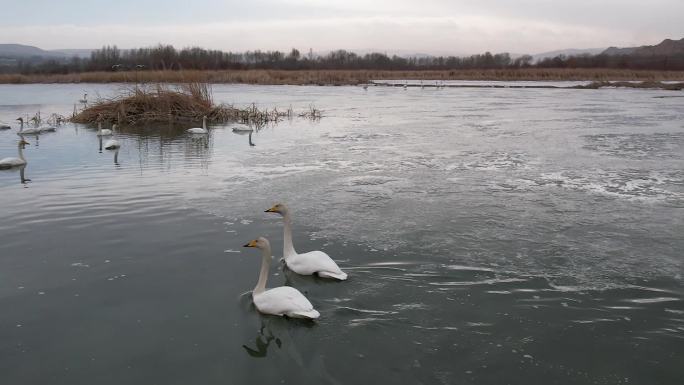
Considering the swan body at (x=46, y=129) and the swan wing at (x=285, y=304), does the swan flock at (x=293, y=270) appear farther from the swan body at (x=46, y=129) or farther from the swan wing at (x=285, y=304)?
the swan body at (x=46, y=129)

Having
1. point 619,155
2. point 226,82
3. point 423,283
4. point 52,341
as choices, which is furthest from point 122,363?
point 226,82

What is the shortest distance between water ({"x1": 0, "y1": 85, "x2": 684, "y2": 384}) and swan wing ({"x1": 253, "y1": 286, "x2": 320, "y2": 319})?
0.13 meters

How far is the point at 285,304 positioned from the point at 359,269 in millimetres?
1325

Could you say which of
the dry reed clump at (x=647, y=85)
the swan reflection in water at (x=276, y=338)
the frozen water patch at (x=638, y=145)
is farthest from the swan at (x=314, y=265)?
the dry reed clump at (x=647, y=85)

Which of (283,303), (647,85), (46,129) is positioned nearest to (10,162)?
(46,129)

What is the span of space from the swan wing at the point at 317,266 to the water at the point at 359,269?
12cm

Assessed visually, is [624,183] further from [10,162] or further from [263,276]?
[10,162]

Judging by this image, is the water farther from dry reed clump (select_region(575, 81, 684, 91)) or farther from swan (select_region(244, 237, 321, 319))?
dry reed clump (select_region(575, 81, 684, 91))

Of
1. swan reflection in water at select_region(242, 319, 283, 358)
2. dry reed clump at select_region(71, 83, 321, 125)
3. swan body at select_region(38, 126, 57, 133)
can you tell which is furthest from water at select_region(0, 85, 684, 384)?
dry reed clump at select_region(71, 83, 321, 125)

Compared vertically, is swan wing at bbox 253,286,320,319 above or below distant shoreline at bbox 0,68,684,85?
below

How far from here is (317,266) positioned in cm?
584

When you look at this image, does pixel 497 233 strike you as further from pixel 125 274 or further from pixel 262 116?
pixel 262 116

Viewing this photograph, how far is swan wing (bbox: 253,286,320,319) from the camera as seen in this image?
4953 mm

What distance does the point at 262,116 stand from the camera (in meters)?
21.7
